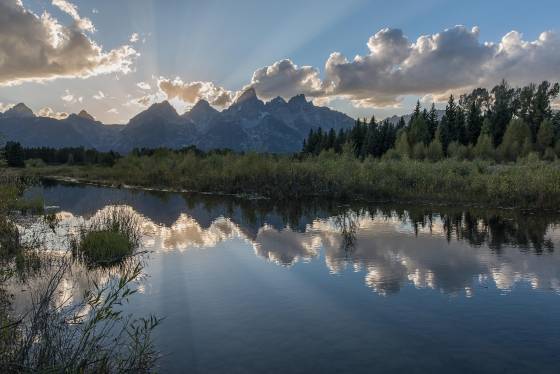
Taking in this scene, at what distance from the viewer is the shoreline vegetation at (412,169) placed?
3597 centimetres

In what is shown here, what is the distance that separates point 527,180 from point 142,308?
3175cm

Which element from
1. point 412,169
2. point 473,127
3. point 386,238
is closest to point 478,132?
point 473,127

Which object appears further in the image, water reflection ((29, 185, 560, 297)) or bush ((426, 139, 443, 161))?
bush ((426, 139, 443, 161))

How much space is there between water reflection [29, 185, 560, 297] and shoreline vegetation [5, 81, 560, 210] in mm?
3553

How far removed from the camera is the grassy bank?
3406 centimetres

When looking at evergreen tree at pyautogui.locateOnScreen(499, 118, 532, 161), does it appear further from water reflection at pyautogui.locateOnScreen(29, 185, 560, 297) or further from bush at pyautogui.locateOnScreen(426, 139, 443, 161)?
water reflection at pyautogui.locateOnScreen(29, 185, 560, 297)

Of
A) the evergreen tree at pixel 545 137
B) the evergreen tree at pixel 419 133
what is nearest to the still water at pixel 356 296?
the evergreen tree at pixel 545 137

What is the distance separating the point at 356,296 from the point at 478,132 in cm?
7488

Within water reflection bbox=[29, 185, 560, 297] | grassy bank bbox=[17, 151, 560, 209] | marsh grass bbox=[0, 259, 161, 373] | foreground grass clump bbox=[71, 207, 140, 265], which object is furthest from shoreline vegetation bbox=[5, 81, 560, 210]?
marsh grass bbox=[0, 259, 161, 373]

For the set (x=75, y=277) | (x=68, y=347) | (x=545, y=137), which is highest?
(x=545, y=137)

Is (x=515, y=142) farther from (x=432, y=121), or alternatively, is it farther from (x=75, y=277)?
(x=75, y=277)

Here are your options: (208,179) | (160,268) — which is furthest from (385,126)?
(160,268)

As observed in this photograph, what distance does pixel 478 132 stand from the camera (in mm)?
79625

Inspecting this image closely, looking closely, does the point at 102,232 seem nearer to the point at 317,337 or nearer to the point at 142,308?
the point at 142,308
